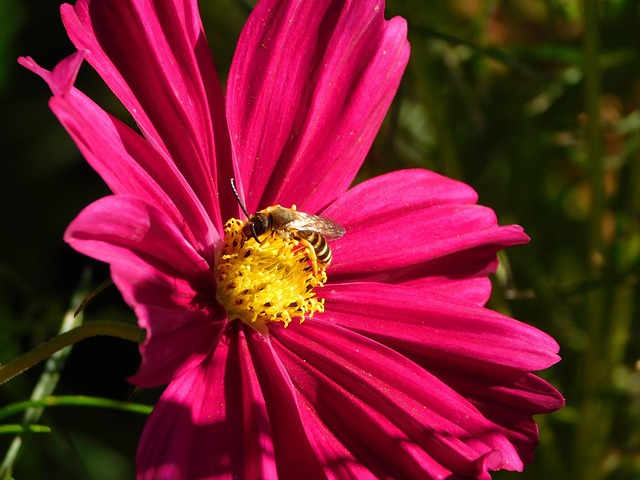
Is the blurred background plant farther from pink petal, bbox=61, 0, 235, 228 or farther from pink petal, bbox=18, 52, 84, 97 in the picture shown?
pink petal, bbox=18, 52, 84, 97

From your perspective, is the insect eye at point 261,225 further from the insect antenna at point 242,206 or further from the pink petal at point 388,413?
the pink petal at point 388,413

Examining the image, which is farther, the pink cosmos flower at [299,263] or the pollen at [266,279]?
the pollen at [266,279]

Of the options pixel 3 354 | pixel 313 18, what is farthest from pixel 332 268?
pixel 3 354

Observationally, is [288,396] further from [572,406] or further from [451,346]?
[572,406]

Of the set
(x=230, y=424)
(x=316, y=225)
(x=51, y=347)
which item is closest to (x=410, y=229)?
(x=316, y=225)

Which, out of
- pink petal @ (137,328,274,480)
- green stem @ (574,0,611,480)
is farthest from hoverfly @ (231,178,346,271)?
green stem @ (574,0,611,480)

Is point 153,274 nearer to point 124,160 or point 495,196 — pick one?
point 124,160

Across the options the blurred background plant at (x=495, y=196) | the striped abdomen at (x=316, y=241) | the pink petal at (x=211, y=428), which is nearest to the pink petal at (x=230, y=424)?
the pink petal at (x=211, y=428)
